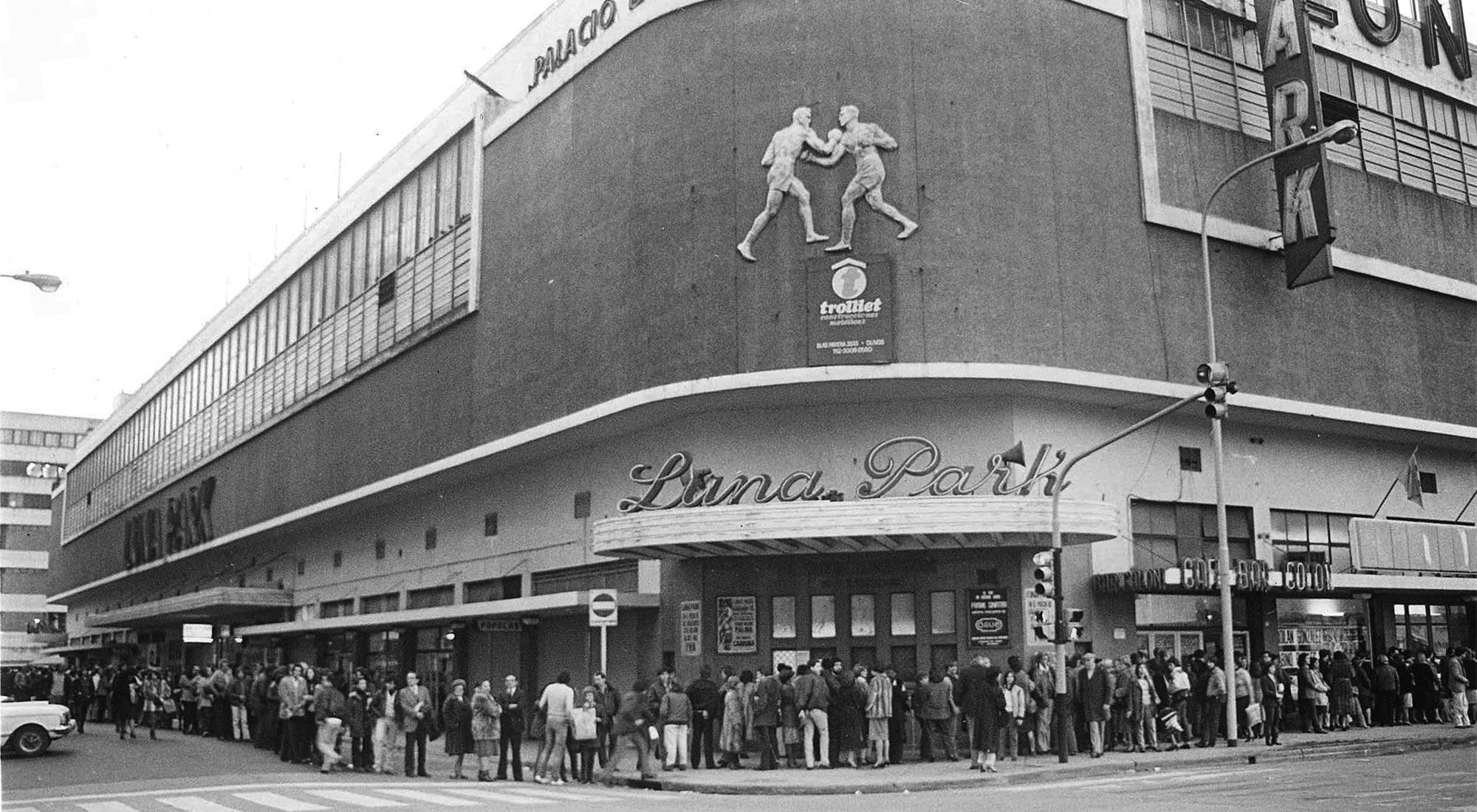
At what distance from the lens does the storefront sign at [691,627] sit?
30.1 m

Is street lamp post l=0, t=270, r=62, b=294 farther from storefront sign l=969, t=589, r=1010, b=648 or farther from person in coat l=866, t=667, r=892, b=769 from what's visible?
storefront sign l=969, t=589, r=1010, b=648

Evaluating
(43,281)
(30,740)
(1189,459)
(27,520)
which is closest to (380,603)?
(30,740)

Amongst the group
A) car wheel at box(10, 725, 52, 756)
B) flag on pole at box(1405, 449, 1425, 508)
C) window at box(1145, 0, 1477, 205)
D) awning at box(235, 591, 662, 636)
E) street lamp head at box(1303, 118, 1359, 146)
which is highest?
window at box(1145, 0, 1477, 205)

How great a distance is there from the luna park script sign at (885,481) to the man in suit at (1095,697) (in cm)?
356

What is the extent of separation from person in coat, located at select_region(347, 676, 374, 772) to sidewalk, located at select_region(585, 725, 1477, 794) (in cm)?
491

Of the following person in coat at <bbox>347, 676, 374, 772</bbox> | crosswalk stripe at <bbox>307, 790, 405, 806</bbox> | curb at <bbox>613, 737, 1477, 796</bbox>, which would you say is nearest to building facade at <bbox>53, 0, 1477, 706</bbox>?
curb at <bbox>613, 737, 1477, 796</bbox>

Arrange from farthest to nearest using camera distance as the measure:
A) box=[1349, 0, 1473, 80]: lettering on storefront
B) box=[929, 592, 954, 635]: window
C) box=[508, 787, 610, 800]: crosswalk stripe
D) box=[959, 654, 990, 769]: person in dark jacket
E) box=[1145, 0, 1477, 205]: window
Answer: box=[1349, 0, 1473, 80]: lettering on storefront < box=[1145, 0, 1477, 205]: window < box=[929, 592, 954, 635]: window < box=[959, 654, 990, 769]: person in dark jacket < box=[508, 787, 610, 800]: crosswalk stripe

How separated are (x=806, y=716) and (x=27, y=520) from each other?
111448 millimetres

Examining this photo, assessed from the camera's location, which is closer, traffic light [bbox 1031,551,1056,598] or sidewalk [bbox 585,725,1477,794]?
sidewalk [bbox 585,725,1477,794]

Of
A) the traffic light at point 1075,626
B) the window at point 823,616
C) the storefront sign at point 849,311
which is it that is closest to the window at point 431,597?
the window at point 823,616

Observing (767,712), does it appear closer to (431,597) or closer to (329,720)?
(329,720)

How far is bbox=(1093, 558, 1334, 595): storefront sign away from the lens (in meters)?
29.2

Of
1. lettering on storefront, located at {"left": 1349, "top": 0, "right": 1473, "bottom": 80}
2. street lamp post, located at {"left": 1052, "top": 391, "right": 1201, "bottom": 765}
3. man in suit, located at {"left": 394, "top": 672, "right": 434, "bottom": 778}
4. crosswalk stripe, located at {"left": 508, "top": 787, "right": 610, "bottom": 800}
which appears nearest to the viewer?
crosswalk stripe, located at {"left": 508, "top": 787, "right": 610, "bottom": 800}

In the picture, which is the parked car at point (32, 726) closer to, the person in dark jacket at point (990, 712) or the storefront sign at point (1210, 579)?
the person in dark jacket at point (990, 712)
